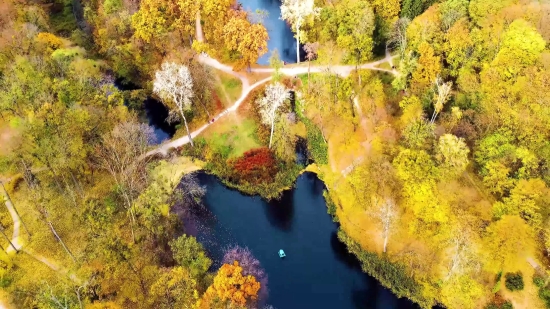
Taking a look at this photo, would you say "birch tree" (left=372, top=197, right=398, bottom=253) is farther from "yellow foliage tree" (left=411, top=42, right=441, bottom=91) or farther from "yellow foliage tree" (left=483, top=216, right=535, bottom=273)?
"yellow foliage tree" (left=411, top=42, right=441, bottom=91)

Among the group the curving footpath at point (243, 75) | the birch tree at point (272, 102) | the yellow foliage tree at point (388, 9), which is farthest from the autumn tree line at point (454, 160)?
the birch tree at point (272, 102)

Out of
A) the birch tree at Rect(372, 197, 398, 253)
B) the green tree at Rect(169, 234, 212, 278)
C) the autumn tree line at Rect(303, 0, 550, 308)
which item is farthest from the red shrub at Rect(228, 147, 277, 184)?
the green tree at Rect(169, 234, 212, 278)

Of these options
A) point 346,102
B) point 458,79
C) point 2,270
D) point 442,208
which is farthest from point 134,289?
point 458,79

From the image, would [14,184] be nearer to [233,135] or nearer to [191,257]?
[191,257]

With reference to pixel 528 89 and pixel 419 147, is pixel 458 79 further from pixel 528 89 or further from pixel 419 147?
pixel 419 147

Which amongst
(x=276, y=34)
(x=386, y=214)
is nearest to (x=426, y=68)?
(x=386, y=214)

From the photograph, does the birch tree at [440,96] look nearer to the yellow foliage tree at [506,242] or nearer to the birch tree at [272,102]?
the yellow foliage tree at [506,242]
